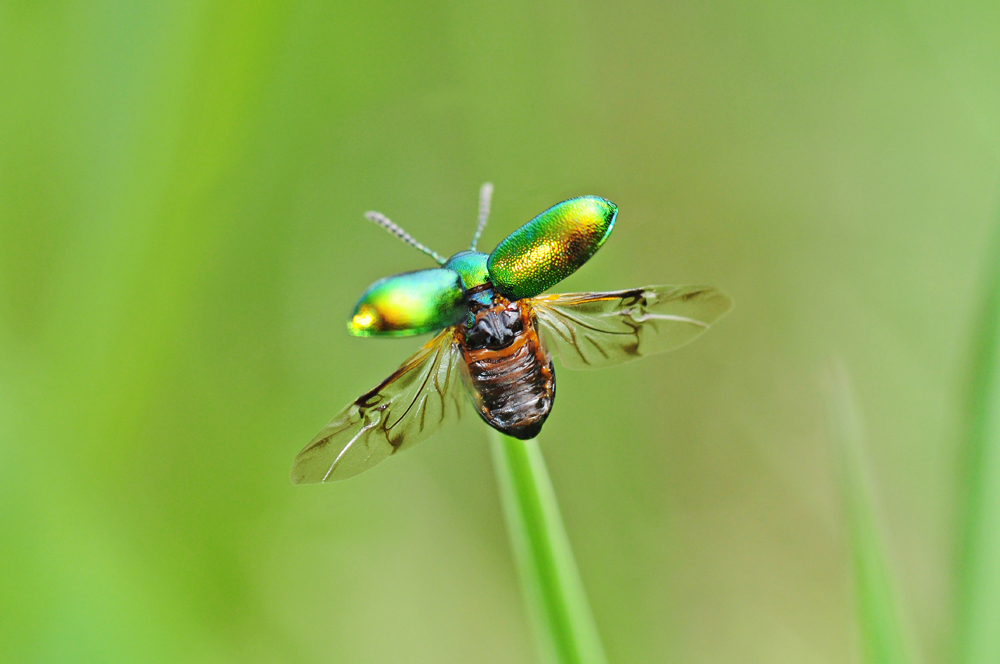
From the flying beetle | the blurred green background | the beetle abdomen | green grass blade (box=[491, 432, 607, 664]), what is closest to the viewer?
green grass blade (box=[491, 432, 607, 664])

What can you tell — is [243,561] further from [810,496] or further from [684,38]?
[684,38]

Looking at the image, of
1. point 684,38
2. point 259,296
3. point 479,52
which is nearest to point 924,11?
point 684,38

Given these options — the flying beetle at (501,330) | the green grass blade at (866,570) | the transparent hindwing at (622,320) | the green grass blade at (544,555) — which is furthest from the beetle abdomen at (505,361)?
the green grass blade at (866,570)

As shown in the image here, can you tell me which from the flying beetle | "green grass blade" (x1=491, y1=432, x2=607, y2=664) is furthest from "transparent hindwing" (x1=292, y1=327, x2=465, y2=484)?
"green grass blade" (x1=491, y1=432, x2=607, y2=664)

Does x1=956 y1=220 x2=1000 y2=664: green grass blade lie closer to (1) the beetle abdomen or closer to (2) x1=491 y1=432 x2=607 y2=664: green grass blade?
(2) x1=491 y1=432 x2=607 y2=664: green grass blade

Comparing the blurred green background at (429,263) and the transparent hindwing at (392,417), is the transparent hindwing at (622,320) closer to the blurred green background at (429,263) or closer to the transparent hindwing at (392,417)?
the transparent hindwing at (392,417)
